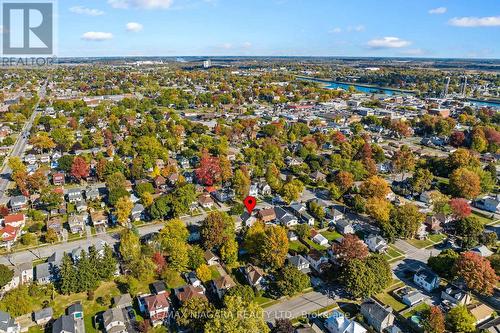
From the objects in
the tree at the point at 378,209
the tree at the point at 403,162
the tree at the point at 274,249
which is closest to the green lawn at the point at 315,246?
the tree at the point at 274,249

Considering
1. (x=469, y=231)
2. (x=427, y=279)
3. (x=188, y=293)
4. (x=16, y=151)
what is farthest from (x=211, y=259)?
(x=16, y=151)

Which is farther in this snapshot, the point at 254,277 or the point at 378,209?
the point at 378,209

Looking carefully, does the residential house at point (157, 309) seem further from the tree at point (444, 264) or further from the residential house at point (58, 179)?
the residential house at point (58, 179)

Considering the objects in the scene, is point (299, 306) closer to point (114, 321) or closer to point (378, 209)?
point (114, 321)

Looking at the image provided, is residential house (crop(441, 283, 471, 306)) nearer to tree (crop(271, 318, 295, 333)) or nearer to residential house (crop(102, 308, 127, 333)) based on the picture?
tree (crop(271, 318, 295, 333))

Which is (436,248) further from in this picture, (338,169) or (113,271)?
(113,271)
